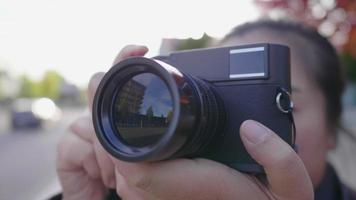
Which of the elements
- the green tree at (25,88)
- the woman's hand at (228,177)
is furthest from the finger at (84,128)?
the green tree at (25,88)

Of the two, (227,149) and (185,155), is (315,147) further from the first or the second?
(185,155)

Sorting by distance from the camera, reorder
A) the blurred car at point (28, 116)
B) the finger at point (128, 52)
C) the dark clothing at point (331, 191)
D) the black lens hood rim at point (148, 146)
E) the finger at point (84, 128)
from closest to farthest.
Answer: the black lens hood rim at point (148, 146)
the finger at point (128, 52)
the finger at point (84, 128)
the dark clothing at point (331, 191)
the blurred car at point (28, 116)

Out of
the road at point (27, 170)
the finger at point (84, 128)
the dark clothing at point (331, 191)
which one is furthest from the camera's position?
the road at point (27, 170)

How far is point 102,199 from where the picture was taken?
131 centimetres

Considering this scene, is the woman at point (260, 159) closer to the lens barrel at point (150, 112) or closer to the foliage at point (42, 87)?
the lens barrel at point (150, 112)

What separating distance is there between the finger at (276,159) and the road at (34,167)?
1087 mm

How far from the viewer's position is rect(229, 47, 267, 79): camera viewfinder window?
0.91 m

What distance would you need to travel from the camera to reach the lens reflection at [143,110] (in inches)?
29.3

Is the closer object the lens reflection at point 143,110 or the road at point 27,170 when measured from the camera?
the lens reflection at point 143,110

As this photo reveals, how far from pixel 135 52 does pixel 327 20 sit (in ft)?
6.77

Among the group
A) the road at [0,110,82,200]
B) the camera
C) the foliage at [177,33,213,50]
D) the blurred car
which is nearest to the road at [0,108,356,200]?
the road at [0,110,82,200]

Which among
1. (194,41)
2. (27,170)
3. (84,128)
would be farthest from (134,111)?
(27,170)

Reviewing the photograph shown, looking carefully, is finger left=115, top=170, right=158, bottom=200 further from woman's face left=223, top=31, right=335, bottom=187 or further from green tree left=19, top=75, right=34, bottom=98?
green tree left=19, top=75, right=34, bottom=98

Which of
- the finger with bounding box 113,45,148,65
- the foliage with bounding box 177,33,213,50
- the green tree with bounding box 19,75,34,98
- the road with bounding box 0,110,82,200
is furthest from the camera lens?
the green tree with bounding box 19,75,34,98
